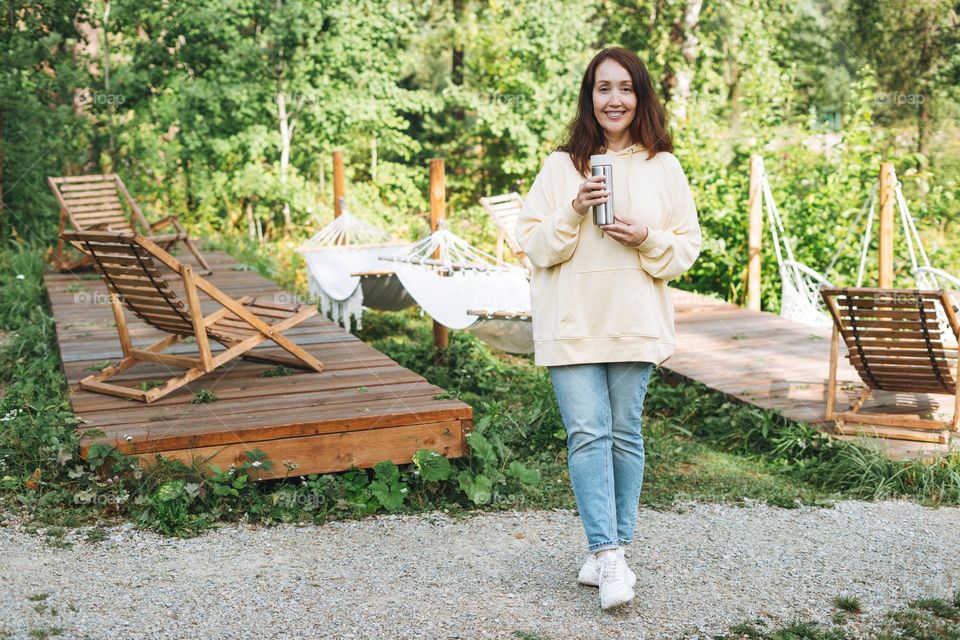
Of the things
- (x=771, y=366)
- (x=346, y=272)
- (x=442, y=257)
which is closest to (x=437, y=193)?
(x=442, y=257)

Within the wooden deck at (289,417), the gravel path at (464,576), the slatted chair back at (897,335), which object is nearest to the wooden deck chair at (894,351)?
the slatted chair back at (897,335)

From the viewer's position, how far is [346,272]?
8.59 meters

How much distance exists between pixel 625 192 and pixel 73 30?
30.4 ft

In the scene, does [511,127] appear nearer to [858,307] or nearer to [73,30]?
[73,30]

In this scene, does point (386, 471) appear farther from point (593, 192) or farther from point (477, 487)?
point (593, 192)

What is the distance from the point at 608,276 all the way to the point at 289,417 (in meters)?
1.87

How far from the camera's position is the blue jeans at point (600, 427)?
9.85ft

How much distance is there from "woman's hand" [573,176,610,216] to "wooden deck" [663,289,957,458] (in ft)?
9.12

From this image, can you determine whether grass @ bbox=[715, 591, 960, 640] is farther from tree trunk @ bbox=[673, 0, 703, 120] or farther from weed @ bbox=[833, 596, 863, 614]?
tree trunk @ bbox=[673, 0, 703, 120]

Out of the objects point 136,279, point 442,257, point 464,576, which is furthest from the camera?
point 442,257

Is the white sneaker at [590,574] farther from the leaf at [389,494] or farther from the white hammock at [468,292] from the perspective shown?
the white hammock at [468,292]

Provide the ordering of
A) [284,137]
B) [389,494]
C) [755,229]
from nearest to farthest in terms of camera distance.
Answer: [389,494]
[755,229]
[284,137]

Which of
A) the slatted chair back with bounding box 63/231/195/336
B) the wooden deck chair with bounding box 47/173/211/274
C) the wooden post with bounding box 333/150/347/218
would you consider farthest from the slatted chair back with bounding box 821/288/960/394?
the wooden post with bounding box 333/150/347/218

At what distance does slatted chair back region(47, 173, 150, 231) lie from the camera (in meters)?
9.10
